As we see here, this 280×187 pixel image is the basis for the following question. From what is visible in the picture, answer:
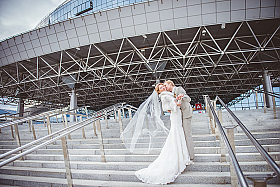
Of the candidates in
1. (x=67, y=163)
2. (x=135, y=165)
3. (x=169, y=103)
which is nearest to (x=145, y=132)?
(x=135, y=165)

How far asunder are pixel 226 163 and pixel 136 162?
180 centimetres

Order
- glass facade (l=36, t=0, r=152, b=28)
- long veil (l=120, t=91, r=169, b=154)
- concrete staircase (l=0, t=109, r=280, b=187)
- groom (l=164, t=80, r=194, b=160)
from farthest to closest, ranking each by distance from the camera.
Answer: glass facade (l=36, t=0, r=152, b=28)
long veil (l=120, t=91, r=169, b=154)
groom (l=164, t=80, r=194, b=160)
concrete staircase (l=0, t=109, r=280, b=187)

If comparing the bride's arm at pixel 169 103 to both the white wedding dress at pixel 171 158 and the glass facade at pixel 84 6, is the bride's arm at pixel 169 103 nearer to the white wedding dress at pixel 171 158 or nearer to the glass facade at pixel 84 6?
the white wedding dress at pixel 171 158

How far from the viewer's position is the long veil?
4105mm

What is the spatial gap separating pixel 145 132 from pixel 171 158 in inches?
43.1

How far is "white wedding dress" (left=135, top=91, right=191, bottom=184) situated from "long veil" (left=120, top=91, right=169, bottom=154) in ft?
1.94

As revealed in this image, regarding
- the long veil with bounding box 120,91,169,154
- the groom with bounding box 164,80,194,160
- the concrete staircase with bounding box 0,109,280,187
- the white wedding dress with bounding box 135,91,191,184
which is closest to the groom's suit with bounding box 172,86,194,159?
the groom with bounding box 164,80,194,160

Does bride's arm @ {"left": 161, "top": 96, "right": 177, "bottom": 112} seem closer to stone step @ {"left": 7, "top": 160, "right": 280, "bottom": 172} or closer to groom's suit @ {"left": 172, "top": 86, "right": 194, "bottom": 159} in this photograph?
groom's suit @ {"left": 172, "top": 86, "right": 194, "bottom": 159}

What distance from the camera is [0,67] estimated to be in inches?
689

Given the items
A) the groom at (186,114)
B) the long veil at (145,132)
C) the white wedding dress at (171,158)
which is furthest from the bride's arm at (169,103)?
the long veil at (145,132)

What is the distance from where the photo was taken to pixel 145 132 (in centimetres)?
426

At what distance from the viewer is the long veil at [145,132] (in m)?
4.11

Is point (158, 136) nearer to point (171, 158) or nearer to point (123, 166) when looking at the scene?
point (171, 158)

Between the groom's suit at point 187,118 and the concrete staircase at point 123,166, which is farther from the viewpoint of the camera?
the groom's suit at point 187,118
